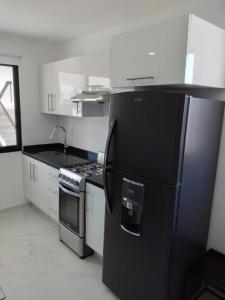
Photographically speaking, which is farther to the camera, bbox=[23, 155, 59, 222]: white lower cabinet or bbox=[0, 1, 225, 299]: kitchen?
bbox=[23, 155, 59, 222]: white lower cabinet

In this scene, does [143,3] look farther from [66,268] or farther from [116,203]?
[66,268]

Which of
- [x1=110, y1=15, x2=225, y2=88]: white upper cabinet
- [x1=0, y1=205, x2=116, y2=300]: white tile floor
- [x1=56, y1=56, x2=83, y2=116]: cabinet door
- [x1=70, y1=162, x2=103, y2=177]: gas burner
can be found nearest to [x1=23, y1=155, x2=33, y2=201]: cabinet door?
[x1=0, y1=205, x2=116, y2=300]: white tile floor

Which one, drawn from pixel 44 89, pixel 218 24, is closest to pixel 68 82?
pixel 44 89

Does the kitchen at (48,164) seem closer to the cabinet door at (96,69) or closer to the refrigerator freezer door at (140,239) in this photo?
the cabinet door at (96,69)

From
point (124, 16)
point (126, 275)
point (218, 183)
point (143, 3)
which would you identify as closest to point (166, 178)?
point (218, 183)

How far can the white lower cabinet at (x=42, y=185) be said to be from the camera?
3023 millimetres

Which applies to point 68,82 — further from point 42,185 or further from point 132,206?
point 132,206

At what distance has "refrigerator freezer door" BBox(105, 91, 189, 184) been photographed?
4.87 feet

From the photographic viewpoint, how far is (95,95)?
8.16ft

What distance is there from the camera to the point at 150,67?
176 cm

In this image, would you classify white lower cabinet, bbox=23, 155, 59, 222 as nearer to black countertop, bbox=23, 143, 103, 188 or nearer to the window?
black countertop, bbox=23, 143, 103, 188

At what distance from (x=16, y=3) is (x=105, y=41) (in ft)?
3.50

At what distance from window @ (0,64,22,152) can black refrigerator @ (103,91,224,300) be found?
220 cm

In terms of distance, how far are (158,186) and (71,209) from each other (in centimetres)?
137
